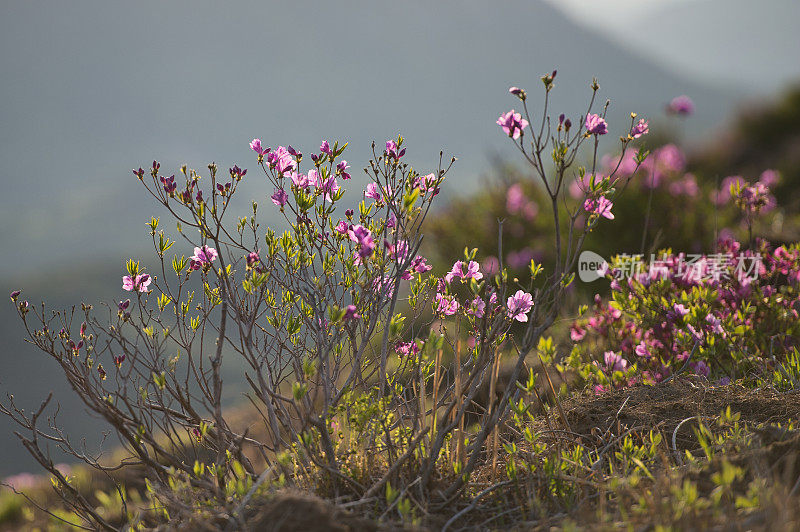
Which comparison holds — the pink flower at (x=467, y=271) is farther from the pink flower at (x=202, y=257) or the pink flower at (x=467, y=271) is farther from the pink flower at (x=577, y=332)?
the pink flower at (x=577, y=332)

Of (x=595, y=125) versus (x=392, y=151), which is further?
(x=392, y=151)

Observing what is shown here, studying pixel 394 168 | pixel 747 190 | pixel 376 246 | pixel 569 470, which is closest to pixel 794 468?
pixel 569 470

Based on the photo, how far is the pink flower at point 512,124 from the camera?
7.52ft

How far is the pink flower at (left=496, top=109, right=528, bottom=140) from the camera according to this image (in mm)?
2293

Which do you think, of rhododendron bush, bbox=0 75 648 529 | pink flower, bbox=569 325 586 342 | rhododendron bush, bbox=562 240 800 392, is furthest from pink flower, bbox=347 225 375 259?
pink flower, bbox=569 325 586 342

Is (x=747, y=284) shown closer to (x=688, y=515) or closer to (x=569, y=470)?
(x=569, y=470)

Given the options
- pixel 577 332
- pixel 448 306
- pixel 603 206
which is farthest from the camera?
pixel 577 332

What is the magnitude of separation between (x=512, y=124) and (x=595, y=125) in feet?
0.99

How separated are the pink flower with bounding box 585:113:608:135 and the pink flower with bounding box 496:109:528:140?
0.24 m

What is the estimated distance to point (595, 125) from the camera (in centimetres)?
231

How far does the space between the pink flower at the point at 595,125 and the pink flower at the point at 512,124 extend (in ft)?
0.80

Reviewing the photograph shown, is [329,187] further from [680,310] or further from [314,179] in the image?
[680,310]

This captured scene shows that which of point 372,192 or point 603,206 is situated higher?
point 372,192

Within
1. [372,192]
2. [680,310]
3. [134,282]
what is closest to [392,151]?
[372,192]
